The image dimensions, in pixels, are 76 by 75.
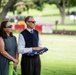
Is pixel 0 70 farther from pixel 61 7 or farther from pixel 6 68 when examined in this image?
pixel 61 7

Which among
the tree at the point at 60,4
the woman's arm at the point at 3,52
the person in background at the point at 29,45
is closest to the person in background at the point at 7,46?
the woman's arm at the point at 3,52

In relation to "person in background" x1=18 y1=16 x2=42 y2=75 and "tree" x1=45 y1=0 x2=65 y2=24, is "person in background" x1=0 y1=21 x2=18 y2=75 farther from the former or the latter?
"tree" x1=45 y1=0 x2=65 y2=24

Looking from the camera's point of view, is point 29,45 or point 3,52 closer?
point 3,52

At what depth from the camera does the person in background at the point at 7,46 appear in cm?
654

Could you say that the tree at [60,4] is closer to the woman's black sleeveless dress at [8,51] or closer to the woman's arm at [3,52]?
the woman's black sleeveless dress at [8,51]

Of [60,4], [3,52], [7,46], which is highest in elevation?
[60,4]

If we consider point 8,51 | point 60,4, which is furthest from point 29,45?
point 60,4

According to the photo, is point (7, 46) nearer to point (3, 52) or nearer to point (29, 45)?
point (3, 52)

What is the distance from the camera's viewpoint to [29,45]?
6.64 meters

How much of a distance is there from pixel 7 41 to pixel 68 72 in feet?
21.1

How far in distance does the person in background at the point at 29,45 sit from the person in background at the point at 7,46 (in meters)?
0.15

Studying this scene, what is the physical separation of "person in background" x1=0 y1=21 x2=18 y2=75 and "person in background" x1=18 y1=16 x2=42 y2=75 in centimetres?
15

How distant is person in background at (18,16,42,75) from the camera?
6602 millimetres

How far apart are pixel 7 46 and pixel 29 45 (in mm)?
425
